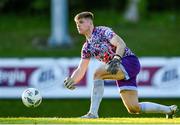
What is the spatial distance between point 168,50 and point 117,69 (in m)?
17.9

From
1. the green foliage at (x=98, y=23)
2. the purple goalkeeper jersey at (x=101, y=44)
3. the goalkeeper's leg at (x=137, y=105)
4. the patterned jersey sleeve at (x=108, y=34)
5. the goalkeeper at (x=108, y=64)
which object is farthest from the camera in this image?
the green foliage at (x=98, y=23)

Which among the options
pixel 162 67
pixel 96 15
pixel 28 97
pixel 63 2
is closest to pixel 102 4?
pixel 96 15

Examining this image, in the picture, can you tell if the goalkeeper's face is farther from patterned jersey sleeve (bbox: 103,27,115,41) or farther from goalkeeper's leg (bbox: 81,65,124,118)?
goalkeeper's leg (bbox: 81,65,124,118)

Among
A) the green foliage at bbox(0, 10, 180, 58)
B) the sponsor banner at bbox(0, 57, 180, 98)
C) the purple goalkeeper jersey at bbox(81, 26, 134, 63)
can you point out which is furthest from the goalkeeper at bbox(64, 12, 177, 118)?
the green foliage at bbox(0, 10, 180, 58)

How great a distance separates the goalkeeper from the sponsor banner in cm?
826

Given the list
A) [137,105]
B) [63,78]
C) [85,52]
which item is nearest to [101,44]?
[85,52]

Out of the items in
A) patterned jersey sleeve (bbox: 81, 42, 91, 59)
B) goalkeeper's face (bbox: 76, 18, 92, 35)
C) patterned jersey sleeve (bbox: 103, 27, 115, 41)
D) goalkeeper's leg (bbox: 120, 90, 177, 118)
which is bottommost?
goalkeeper's leg (bbox: 120, 90, 177, 118)

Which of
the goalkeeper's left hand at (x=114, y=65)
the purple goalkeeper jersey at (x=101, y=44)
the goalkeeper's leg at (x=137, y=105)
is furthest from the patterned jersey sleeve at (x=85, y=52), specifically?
the goalkeeper's leg at (x=137, y=105)

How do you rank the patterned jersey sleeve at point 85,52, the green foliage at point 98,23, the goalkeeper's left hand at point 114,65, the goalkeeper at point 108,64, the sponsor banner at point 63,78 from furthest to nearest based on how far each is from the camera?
the green foliage at point 98,23, the sponsor banner at point 63,78, the patterned jersey sleeve at point 85,52, the goalkeeper at point 108,64, the goalkeeper's left hand at point 114,65

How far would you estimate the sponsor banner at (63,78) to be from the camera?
76.7 ft

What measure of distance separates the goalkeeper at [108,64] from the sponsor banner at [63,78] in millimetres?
8261

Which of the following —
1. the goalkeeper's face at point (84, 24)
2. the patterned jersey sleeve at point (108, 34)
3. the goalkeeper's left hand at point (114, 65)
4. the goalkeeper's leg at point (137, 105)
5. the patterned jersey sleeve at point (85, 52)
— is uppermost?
the goalkeeper's face at point (84, 24)

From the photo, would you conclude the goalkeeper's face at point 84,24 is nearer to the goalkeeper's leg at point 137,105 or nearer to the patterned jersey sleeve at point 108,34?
the patterned jersey sleeve at point 108,34

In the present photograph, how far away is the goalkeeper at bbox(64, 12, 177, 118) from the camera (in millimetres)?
14281
